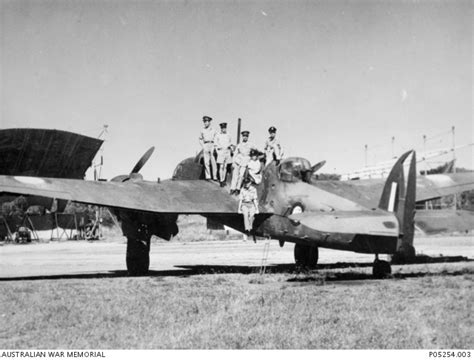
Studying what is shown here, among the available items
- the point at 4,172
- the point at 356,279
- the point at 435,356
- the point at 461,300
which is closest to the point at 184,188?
the point at 356,279

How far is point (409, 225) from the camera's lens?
13953 mm

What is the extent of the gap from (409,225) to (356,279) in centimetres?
213

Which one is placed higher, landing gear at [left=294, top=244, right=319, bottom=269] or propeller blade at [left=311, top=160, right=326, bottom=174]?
propeller blade at [left=311, top=160, right=326, bottom=174]

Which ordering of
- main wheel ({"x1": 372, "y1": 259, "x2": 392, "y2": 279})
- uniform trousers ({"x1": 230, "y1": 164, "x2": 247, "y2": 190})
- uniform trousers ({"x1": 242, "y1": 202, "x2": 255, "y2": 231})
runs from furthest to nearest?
uniform trousers ({"x1": 230, "y1": 164, "x2": 247, "y2": 190})
uniform trousers ({"x1": 242, "y1": 202, "x2": 255, "y2": 231})
main wheel ({"x1": 372, "y1": 259, "x2": 392, "y2": 279})

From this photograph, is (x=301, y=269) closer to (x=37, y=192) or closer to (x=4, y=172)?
(x=37, y=192)

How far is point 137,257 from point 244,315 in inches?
355

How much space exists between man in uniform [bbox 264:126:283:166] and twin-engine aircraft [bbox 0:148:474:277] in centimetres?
184

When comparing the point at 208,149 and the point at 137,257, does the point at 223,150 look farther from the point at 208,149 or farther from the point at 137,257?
the point at 137,257

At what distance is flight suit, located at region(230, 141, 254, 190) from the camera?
1814 centimetres

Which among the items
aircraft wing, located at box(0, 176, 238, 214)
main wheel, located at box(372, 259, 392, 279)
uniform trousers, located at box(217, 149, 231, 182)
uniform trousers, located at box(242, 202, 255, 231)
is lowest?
main wheel, located at box(372, 259, 392, 279)

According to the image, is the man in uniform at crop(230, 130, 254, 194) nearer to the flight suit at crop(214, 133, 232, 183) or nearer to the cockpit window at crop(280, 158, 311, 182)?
the flight suit at crop(214, 133, 232, 183)

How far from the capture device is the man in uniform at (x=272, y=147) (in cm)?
1947

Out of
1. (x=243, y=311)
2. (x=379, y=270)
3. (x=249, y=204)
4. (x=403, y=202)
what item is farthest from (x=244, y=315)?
(x=249, y=204)

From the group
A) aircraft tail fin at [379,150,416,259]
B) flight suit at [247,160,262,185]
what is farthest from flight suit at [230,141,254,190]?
aircraft tail fin at [379,150,416,259]
